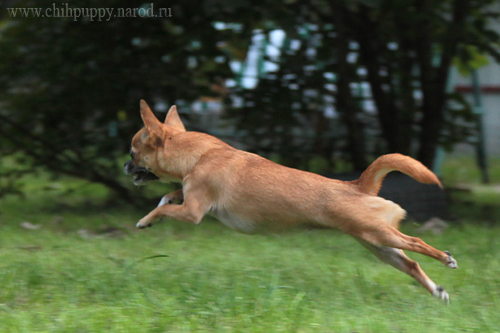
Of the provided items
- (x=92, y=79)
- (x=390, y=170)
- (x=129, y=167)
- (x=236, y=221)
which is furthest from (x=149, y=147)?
(x=92, y=79)

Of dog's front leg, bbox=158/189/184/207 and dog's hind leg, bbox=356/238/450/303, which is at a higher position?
dog's front leg, bbox=158/189/184/207

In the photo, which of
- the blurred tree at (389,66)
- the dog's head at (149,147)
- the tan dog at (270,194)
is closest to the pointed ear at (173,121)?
the dog's head at (149,147)

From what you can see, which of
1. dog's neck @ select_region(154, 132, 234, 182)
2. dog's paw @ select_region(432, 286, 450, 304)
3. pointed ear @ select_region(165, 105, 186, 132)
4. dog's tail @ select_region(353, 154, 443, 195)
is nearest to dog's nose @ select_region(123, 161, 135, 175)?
dog's neck @ select_region(154, 132, 234, 182)

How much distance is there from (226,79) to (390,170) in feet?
12.9

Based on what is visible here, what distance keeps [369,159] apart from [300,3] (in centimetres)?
263

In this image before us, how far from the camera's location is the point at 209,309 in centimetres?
360

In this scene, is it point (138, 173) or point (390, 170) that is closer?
point (390, 170)

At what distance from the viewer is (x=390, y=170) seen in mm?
3895

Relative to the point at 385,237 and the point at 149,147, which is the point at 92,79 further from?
the point at 385,237

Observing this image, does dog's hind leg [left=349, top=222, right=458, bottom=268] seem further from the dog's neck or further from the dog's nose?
the dog's nose

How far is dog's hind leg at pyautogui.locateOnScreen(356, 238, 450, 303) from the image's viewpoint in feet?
13.4

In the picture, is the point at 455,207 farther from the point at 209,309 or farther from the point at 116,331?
the point at 116,331

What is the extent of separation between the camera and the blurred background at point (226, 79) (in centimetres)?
691

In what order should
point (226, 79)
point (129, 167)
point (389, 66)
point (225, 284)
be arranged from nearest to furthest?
1. point (225, 284)
2. point (129, 167)
3. point (226, 79)
4. point (389, 66)
